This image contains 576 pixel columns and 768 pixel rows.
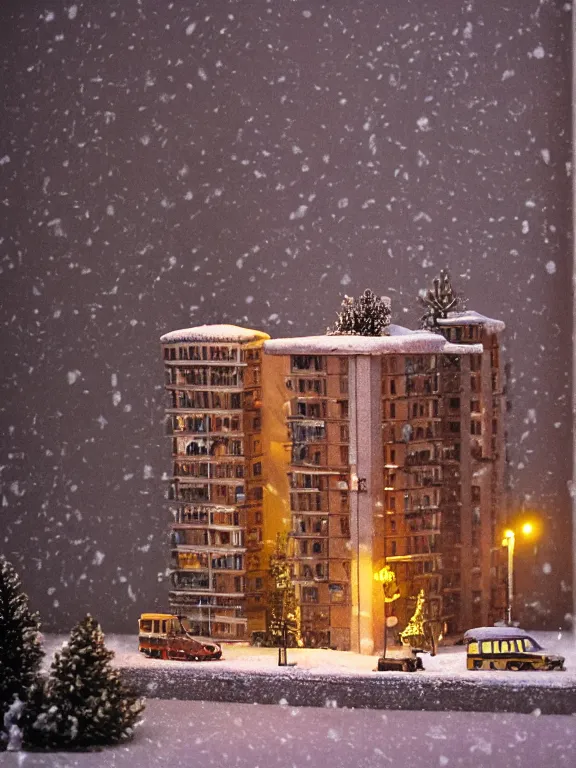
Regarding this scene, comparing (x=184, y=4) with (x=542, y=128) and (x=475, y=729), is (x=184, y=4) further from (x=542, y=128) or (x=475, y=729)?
(x=475, y=729)

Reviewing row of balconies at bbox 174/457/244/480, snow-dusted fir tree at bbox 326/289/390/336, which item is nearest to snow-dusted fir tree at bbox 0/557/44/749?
row of balconies at bbox 174/457/244/480

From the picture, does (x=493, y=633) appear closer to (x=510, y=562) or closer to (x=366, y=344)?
(x=510, y=562)

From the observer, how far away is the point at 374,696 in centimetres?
888

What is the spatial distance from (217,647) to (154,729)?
1.83 feet

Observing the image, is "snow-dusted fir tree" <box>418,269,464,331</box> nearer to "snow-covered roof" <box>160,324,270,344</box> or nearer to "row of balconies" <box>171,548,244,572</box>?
"snow-covered roof" <box>160,324,270,344</box>

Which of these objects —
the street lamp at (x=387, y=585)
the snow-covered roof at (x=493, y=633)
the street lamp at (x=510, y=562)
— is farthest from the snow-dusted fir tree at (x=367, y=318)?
the snow-covered roof at (x=493, y=633)

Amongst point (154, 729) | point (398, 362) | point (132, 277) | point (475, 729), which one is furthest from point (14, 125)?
point (475, 729)

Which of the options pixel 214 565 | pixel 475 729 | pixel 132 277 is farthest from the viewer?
pixel 132 277

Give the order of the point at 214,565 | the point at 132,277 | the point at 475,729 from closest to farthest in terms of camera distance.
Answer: the point at 475,729 → the point at 214,565 → the point at 132,277

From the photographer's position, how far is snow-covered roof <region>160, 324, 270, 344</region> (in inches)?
358

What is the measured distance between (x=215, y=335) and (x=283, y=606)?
1.32 metres

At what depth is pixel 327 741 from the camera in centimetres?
858

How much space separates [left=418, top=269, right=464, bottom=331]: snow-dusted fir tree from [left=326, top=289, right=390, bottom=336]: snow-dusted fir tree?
301 mm

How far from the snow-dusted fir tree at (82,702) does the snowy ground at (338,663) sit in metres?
0.53
